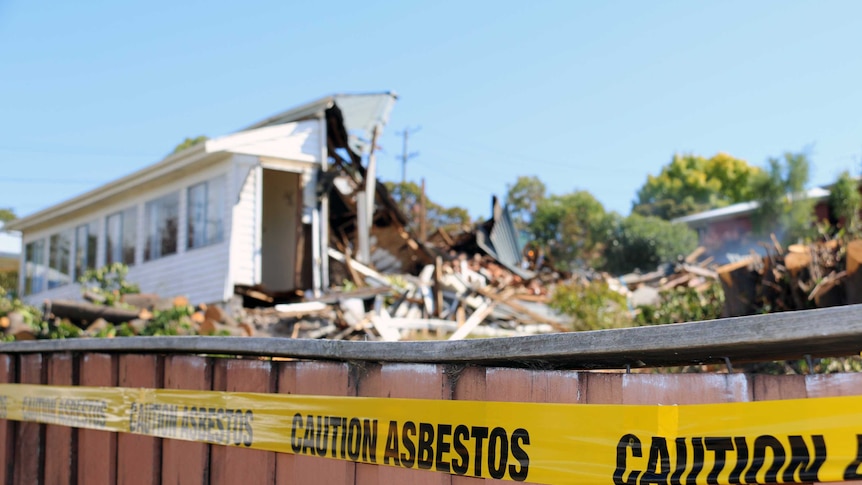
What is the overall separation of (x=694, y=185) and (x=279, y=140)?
46.7m

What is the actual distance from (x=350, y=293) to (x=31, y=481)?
37.4 ft

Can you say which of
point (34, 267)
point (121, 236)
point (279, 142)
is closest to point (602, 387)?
point (279, 142)

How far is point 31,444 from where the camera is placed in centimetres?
545

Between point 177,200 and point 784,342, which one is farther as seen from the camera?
point 177,200

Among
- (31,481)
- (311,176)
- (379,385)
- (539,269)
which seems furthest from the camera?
(539,269)

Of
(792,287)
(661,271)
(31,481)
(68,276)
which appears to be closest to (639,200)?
(661,271)

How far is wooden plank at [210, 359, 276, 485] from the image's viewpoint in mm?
3801

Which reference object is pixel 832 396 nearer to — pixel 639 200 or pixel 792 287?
pixel 792 287

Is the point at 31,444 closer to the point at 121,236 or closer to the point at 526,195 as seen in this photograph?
the point at 121,236

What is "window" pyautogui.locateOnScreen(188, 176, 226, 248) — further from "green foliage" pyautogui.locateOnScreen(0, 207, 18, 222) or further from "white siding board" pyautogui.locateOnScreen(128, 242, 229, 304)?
"green foliage" pyautogui.locateOnScreen(0, 207, 18, 222)

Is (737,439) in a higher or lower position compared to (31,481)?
higher

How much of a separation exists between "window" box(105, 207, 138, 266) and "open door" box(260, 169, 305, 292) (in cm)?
295

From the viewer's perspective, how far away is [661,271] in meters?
25.8

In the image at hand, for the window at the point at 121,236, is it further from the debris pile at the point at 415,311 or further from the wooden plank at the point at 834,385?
the wooden plank at the point at 834,385
